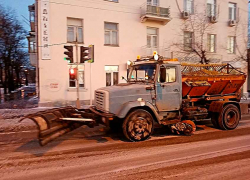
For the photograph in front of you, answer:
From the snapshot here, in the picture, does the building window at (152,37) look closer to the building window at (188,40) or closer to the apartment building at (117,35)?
the apartment building at (117,35)

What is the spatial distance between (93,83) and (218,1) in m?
15.1

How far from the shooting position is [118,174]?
13.3 ft

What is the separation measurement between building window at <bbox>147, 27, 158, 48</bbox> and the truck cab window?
1169 cm

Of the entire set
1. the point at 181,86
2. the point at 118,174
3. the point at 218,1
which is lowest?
the point at 118,174

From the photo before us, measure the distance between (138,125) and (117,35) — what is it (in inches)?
480

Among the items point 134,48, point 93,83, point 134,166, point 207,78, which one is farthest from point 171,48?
point 134,166

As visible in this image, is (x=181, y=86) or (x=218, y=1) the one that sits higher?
(x=218, y=1)

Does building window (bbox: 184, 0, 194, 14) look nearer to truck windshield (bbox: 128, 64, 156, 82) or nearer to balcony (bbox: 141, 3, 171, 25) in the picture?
balcony (bbox: 141, 3, 171, 25)

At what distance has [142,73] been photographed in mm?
6887

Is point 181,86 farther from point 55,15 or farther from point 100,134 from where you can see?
point 55,15

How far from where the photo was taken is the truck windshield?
21.5 ft

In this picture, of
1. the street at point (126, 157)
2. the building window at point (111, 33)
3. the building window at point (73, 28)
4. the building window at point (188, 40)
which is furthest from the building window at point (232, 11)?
the street at point (126, 157)

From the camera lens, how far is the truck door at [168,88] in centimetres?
643

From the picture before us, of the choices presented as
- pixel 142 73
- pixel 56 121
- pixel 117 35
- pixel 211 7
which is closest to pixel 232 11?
pixel 211 7
